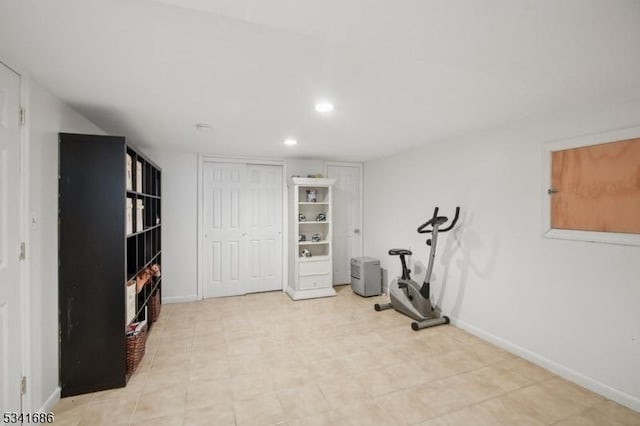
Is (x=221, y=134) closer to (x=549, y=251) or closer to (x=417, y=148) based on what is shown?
(x=417, y=148)

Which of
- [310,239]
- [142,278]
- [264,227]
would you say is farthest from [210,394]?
[310,239]

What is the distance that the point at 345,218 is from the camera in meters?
5.28

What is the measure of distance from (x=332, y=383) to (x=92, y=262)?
2.08m

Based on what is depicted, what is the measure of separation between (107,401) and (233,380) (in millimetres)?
875

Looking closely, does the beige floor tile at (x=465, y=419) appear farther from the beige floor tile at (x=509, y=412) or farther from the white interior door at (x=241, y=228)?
the white interior door at (x=241, y=228)

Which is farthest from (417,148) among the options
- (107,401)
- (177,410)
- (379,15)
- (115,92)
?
(107,401)

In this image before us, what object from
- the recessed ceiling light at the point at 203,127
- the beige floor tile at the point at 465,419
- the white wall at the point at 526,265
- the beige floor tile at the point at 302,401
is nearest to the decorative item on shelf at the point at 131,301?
the beige floor tile at the point at 302,401

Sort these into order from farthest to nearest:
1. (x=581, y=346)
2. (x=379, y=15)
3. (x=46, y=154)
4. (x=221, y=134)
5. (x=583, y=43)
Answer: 1. (x=221, y=134)
2. (x=581, y=346)
3. (x=46, y=154)
4. (x=583, y=43)
5. (x=379, y=15)

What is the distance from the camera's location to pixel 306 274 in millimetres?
4555

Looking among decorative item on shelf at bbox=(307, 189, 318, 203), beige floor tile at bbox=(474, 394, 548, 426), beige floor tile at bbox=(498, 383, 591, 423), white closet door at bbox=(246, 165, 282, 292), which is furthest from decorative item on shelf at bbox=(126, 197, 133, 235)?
beige floor tile at bbox=(498, 383, 591, 423)

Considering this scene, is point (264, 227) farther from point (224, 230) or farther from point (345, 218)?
point (345, 218)

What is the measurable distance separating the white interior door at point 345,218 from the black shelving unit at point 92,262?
3.42 metres

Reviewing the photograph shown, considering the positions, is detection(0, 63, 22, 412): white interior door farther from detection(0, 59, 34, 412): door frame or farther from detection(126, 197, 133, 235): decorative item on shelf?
detection(126, 197, 133, 235): decorative item on shelf

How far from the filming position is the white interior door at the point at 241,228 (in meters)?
4.53
